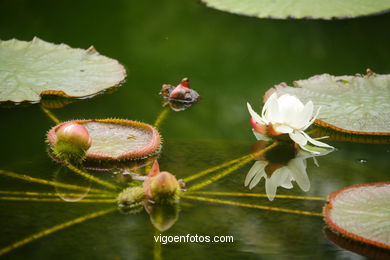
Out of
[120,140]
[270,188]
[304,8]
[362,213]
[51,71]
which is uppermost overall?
[304,8]

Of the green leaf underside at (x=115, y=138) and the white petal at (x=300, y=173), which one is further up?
the green leaf underside at (x=115, y=138)

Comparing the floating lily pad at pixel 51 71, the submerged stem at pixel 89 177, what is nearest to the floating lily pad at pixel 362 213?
the submerged stem at pixel 89 177

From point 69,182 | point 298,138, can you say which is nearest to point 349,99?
point 298,138

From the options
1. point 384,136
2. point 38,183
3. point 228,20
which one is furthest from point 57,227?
point 228,20

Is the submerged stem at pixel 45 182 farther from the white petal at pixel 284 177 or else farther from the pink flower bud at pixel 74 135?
the white petal at pixel 284 177

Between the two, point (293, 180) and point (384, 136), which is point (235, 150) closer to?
point (293, 180)

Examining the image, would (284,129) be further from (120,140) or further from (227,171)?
(120,140)

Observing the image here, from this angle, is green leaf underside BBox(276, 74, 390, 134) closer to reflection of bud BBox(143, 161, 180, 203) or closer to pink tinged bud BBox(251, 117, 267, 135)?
pink tinged bud BBox(251, 117, 267, 135)
